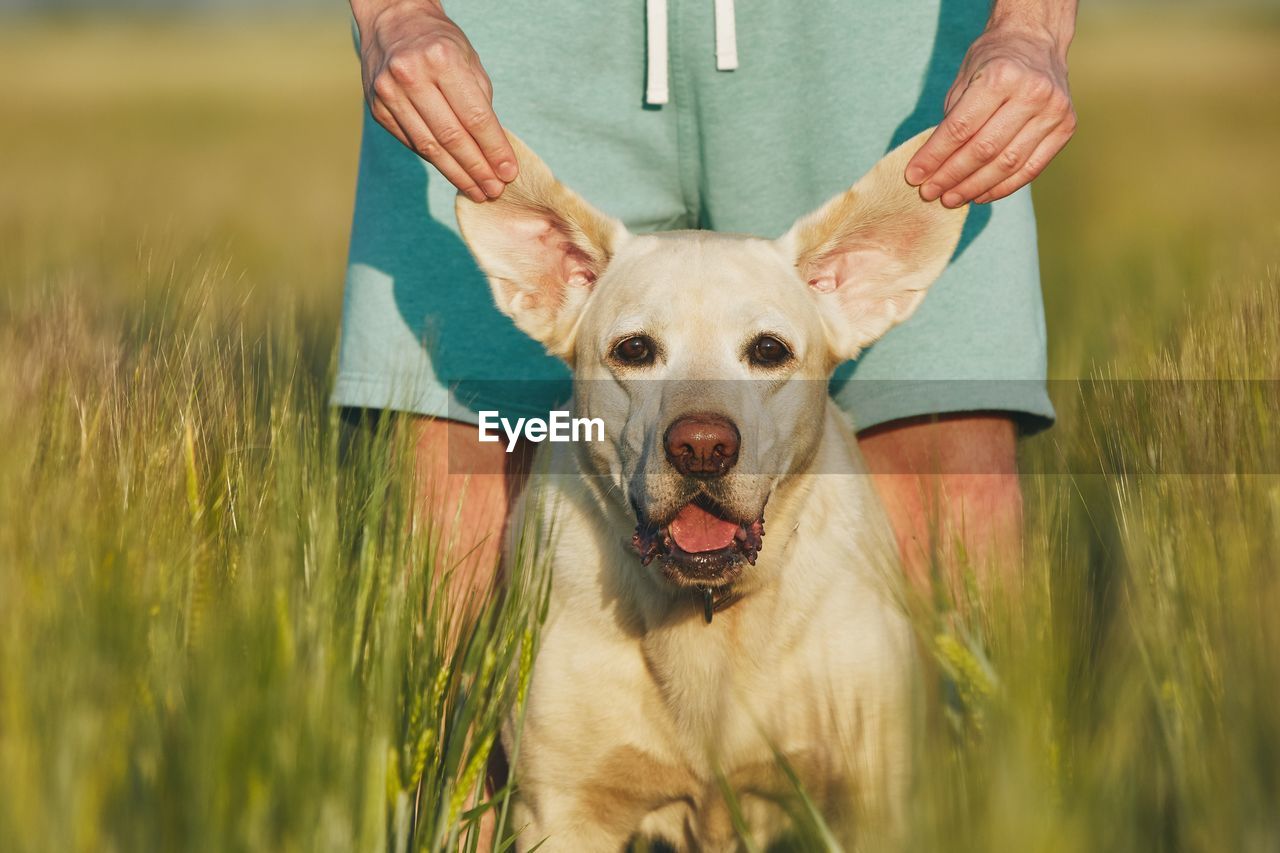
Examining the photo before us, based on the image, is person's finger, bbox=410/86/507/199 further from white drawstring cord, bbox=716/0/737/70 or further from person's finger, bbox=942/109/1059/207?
person's finger, bbox=942/109/1059/207

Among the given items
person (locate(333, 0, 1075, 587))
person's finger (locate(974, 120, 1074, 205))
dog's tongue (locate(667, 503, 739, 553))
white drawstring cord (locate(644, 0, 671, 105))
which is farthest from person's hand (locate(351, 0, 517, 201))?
person's finger (locate(974, 120, 1074, 205))

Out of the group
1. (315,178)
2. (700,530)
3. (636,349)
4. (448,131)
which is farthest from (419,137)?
(315,178)

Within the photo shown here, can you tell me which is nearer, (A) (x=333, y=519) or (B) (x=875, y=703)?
(A) (x=333, y=519)

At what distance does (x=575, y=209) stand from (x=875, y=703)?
1242mm

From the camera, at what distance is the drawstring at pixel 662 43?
3.21 metres

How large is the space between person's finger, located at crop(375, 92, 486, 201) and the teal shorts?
1.69 feet

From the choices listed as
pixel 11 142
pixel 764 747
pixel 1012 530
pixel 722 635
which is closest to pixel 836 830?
pixel 764 747

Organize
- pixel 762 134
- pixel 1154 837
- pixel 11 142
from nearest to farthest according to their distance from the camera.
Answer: pixel 1154 837 → pixel 762 134 → pixel 11 142

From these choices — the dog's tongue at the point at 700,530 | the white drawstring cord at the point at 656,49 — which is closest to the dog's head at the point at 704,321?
the dog's tongue at the point at 700,530

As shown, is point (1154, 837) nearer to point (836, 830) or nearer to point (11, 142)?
point (836, 830)

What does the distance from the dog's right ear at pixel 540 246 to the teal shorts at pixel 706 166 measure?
0.81 ft

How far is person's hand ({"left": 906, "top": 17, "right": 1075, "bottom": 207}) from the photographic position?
8.93ft

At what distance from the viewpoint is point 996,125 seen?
2.74 m

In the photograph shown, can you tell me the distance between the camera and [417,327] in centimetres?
343
